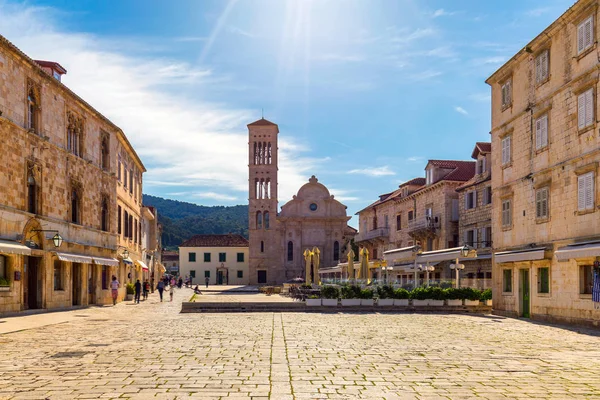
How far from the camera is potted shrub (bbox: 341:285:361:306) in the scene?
92.0 feet

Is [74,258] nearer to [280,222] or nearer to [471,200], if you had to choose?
[471,200]

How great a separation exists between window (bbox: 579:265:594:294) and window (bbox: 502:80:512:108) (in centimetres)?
849

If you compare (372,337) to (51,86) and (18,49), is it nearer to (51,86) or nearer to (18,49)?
(18,49)

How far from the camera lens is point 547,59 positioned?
75.5 feet

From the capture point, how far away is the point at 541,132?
2331cm

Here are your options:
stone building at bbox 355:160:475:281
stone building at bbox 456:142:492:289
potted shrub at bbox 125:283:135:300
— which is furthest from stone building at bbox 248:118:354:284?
potted shrub at bbox 125:283:135:300

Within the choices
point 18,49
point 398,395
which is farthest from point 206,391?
point 18,49

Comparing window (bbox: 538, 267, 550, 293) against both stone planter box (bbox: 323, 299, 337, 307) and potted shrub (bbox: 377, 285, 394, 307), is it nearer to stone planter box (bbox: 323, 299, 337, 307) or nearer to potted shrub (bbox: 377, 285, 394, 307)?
potted shrub (bbox: 377, 285, 394, 307)

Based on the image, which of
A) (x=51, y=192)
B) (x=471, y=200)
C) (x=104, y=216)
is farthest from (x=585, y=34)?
(x=104, y=216)

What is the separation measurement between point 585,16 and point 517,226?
8428mm

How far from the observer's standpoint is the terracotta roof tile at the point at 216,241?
331 ft

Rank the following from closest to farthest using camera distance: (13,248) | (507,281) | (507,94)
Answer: (13,248) < (507,281) < (507,94)

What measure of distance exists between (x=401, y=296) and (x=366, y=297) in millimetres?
1574

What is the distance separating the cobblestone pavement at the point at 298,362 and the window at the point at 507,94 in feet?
35.5
